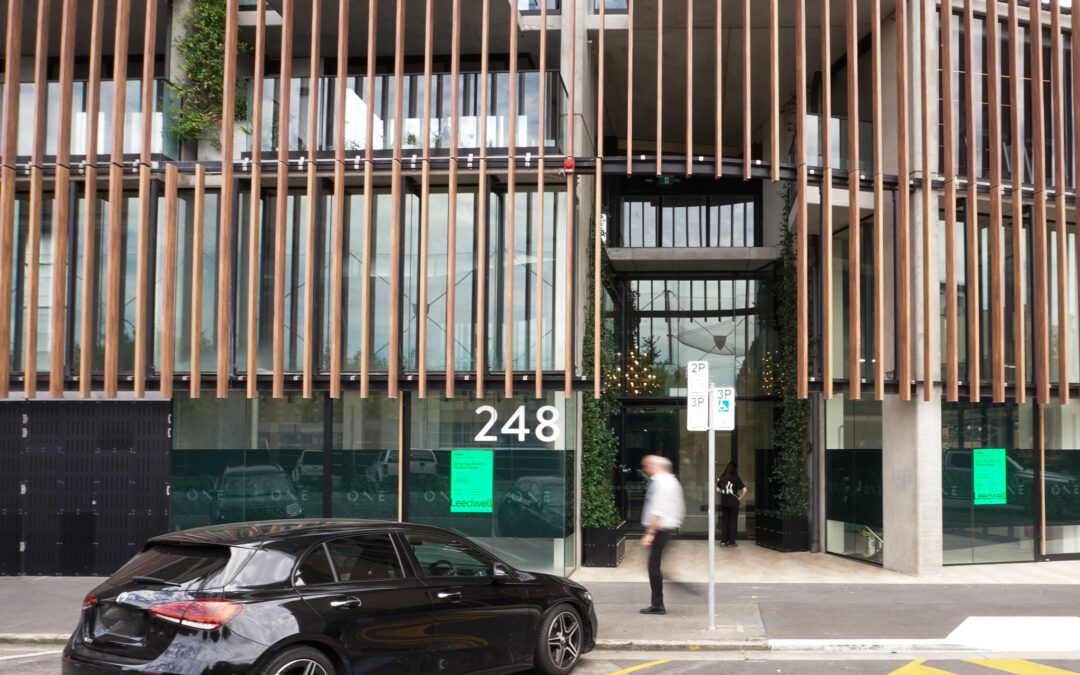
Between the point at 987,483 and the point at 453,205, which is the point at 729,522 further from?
the point at 453,205

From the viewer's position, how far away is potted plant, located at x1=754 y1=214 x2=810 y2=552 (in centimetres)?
1839

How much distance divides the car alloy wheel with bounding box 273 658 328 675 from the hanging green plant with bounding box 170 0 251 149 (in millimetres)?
11164

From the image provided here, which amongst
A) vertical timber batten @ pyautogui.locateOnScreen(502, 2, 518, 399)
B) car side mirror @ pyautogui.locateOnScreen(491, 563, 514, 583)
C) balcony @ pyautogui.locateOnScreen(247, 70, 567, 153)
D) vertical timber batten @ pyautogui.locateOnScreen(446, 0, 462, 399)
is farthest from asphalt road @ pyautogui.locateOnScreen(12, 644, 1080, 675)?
balcony @ pyautogui.locateOnScreen(247, 70, 567, 153)

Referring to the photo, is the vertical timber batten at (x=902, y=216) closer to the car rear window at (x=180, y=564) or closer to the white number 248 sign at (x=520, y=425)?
the white number 248 sign at (x=520, y=425)

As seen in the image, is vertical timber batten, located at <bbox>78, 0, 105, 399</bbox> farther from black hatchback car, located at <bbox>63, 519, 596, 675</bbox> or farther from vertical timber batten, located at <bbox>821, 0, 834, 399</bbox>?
vertical timber batten, located at <bbox>821, 0, 834, 399</bbox>

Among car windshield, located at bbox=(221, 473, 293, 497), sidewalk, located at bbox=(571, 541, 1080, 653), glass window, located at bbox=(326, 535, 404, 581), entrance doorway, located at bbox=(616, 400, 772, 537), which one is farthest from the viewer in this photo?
entrance doorway, located at bbox=(616, 400, 772, 537)

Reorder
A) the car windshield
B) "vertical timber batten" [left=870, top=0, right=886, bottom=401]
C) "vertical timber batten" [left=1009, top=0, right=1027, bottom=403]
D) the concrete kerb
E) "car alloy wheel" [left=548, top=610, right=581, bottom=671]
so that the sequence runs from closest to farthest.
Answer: "car alloy wheel" [left=548, top=610, right=581, bottom=671] < the concrete kerb < "vertical timber batten" [left=870, top=0, right=886, bottom=401] < the car windshield < "vertical timber batten" [left=1009, top=0, right=1027, bottom=403]

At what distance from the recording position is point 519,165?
49.1 feet

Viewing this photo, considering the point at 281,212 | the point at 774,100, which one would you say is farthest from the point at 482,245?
the point at 774,100

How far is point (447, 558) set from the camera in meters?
8.28

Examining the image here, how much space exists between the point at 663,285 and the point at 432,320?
732cm

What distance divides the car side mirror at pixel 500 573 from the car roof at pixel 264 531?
2.48 feet

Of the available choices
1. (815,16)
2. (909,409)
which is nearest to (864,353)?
(909,409)

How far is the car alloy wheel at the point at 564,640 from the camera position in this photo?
893cm
